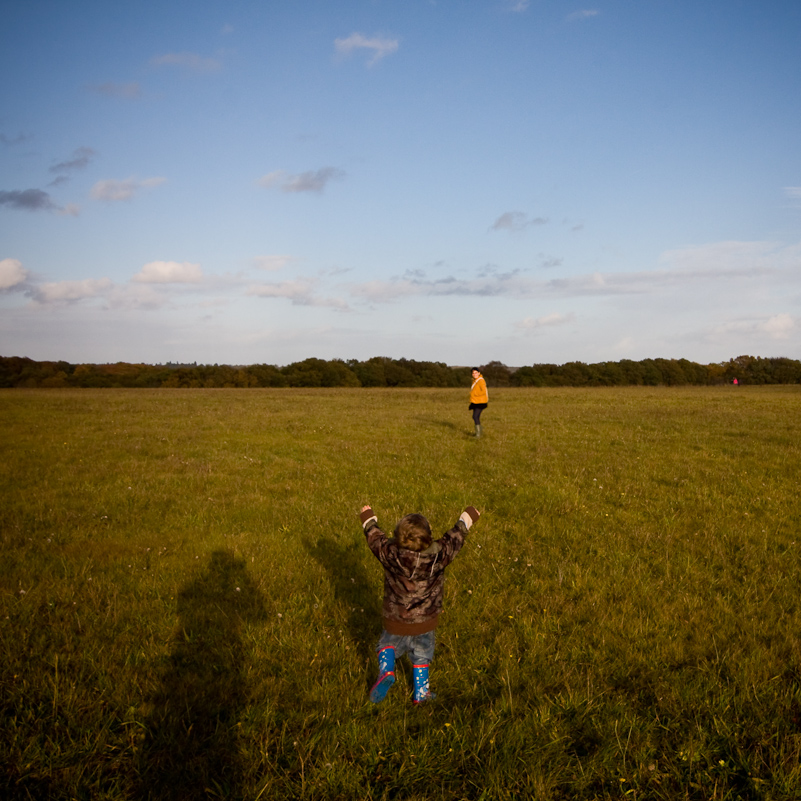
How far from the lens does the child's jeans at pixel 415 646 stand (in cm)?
414

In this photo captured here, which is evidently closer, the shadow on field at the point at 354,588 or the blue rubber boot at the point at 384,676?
the blue rubber boot at the point at 384,676

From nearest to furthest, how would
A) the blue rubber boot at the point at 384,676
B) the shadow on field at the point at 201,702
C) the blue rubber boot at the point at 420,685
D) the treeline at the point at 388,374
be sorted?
1. the shadow on field at the point at 201,702
2. the blue rubber boot at the point at 384,676
3. the blue rubber boot at the point at 420,685
4. the treeline at the point at 388,374

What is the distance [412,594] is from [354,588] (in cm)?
239

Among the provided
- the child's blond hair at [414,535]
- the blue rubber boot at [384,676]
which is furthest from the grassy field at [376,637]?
the child's blond hair at [414,535]

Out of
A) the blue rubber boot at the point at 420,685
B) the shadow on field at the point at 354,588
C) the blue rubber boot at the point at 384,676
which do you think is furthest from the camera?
the shadow on field at the point at 354,588

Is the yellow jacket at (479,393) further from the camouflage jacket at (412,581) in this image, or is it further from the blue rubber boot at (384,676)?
the blue rubber boot at (384,676)

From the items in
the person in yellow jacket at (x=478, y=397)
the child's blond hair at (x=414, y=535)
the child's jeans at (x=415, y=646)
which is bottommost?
the child's jeans at (x=415, y=646)

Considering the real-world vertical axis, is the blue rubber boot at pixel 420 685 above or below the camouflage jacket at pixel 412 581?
below

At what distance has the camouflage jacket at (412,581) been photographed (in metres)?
4.07

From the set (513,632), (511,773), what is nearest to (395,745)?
(511,773)

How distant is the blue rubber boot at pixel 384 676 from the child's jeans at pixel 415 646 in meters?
0.05

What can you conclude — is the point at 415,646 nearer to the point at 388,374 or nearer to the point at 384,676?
the point at 384,676

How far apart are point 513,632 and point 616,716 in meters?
1.34

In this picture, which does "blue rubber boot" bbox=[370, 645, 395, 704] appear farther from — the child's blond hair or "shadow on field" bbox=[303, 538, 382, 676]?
the child's blond hair
